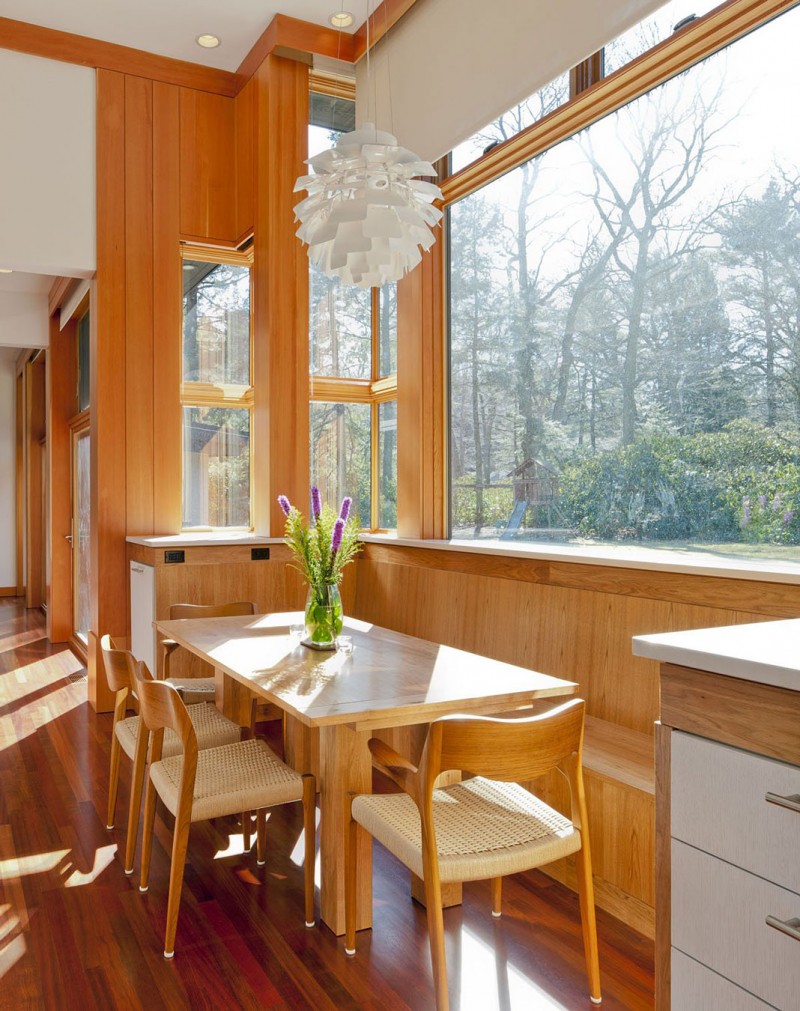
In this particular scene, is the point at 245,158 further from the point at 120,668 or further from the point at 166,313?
the point at 120,668

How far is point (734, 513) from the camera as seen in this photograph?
9.02ft

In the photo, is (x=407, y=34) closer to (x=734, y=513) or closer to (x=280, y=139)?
(x=280, y=139)

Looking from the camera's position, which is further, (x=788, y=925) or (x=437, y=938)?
(x=437, y=938)

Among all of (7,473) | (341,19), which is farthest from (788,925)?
(7,473)

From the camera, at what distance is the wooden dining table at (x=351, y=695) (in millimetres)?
2162

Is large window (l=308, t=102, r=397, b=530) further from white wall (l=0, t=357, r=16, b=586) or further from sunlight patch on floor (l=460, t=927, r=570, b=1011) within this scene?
white wall (l=0, t=357, r=16, b=586)

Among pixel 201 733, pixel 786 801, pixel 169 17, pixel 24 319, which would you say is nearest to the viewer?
pixel 786 801

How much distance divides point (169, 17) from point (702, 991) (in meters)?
5.18

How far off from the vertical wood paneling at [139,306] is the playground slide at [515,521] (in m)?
2.35

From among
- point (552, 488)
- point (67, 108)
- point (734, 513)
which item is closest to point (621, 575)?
point (734, 513)

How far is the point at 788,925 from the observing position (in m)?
1.20

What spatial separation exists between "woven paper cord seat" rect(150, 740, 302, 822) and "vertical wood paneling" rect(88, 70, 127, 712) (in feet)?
8.63

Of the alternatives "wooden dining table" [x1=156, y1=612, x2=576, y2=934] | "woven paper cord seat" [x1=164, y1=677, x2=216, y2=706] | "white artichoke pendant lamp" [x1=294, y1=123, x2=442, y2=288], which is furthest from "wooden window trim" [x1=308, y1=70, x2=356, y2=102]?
"wooden dining table" [x1=156, y1=612, x2=576, y2=934]

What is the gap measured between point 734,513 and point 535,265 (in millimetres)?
1612
